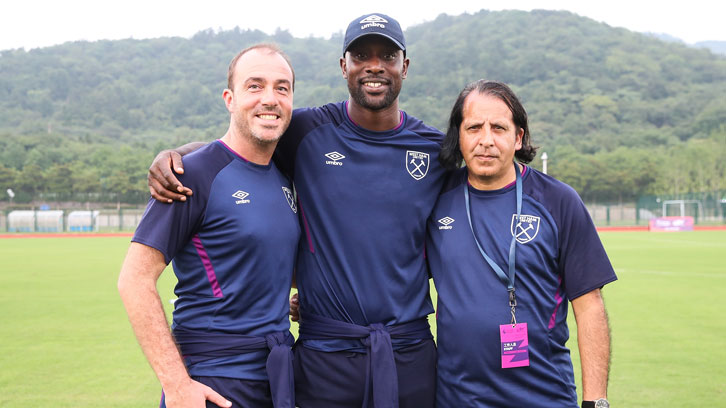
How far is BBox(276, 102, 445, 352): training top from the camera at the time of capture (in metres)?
3.45

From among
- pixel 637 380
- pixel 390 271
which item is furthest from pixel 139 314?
pixel 637 380

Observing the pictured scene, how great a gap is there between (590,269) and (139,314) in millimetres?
2226

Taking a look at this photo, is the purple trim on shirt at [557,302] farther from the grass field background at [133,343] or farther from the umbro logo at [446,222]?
the grass field background at [133,343]

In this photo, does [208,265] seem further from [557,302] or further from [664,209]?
[664,209]

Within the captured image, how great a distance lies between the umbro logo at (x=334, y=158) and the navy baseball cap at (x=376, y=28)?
24.2 inches

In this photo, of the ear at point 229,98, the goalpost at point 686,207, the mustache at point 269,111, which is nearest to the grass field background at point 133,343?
the ear at point 229,98

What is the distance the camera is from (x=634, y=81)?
126688mm

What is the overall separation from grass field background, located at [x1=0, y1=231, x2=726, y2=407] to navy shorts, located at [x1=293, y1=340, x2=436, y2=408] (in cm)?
290

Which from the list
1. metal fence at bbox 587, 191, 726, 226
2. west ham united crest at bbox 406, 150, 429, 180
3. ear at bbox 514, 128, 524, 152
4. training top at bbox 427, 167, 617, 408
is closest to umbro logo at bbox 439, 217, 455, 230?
training top at bbox 427, 167, 617, 408

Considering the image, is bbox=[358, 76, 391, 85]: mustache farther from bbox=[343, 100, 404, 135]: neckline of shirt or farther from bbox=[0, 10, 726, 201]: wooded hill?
bbox=[0, 10, 726, 201]: wooded hill

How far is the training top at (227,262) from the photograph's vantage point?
3.12 metres

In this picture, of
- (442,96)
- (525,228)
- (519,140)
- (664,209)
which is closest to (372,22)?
(519,140)

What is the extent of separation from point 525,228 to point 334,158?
1.12 meters

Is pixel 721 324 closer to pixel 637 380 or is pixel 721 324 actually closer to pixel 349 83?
pixel 637 380
